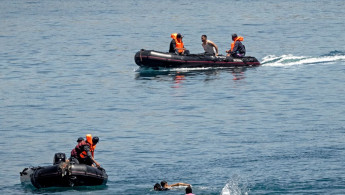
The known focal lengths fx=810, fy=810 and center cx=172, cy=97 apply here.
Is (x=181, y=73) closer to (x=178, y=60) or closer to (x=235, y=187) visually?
(x=178, y=60)

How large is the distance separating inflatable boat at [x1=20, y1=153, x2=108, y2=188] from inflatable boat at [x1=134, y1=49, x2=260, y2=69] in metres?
21.3

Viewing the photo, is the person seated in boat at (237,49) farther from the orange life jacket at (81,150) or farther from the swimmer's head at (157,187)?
the swimmer's head at (157,187)

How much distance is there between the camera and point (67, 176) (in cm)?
2411

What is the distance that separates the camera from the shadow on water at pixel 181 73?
152ft

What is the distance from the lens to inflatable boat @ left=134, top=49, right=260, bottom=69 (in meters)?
45.7

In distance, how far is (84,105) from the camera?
130ft

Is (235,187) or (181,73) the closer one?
(235,187)

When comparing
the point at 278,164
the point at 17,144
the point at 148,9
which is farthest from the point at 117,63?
the point at 148,9

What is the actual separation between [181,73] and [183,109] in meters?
9.70

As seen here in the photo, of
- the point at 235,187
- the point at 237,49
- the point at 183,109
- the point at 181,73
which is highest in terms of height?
the point at 237,49

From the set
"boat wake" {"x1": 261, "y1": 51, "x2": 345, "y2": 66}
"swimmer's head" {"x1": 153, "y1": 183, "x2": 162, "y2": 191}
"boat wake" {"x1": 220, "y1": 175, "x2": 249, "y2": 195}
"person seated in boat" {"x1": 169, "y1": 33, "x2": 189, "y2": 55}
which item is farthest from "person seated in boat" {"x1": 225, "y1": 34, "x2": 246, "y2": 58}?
"swimmer's head" {"x1": 153, "y1": 183, "x2": 162, "y2": 191}

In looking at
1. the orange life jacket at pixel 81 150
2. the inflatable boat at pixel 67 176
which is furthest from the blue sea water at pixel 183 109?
the orange life jacket at pixel 81 150

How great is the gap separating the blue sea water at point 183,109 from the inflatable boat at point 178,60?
0.60 metres

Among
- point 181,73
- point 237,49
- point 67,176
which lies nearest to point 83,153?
point 67,176
